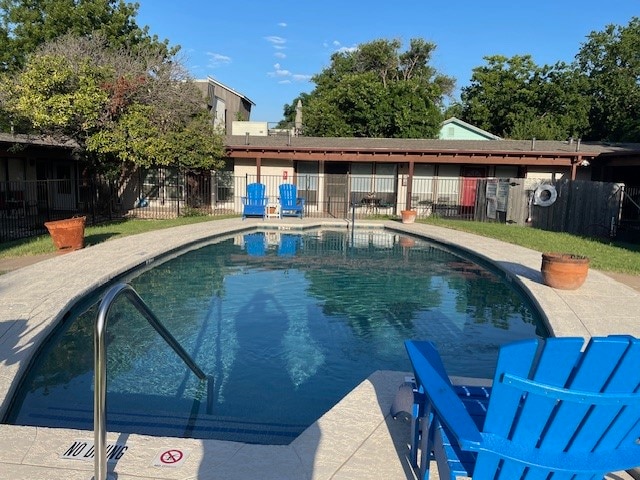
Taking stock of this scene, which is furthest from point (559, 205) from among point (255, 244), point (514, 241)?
point (255, 244)

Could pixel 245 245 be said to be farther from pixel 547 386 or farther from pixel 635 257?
pixel 547 386

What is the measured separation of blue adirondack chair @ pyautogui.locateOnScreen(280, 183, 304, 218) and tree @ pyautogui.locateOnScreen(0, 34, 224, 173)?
2775 millimetres

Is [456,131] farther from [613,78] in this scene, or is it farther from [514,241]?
[514,241]

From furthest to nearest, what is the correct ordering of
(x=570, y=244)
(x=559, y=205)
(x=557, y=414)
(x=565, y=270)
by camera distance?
(x=559, y=205), (x=570, y=244), (x=565, y=270), (x=557, y=414)

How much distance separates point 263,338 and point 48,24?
26322 millimetres

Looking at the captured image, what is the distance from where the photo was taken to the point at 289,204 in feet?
63.1

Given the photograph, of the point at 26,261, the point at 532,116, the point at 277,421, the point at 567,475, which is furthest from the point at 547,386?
the point at 532,116

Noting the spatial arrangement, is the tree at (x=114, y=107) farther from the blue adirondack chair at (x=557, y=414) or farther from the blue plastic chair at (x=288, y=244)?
the blue adirondack chair at (x=557, y=414)

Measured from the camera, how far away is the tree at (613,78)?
34562 millimetres

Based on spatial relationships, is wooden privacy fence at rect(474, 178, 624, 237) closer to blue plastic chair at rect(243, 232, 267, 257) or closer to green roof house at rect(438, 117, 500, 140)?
blue plastic chair at rect(243, 232, 267, 257)

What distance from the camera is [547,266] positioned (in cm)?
830

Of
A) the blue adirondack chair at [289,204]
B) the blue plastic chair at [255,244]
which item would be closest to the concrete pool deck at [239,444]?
the blue plastic chair at [255,244]

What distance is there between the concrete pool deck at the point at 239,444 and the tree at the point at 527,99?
1136 inches

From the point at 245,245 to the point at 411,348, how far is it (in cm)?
1104
